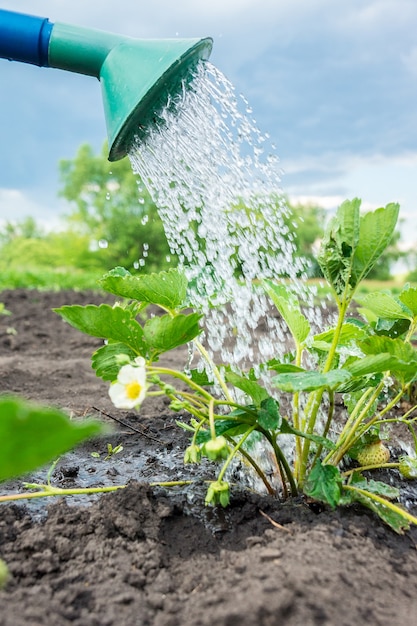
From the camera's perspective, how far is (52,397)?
2.73 metres

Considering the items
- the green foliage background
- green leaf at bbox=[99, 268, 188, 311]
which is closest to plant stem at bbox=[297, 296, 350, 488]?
green leaf at bbox=[99, 268, 188, 311]

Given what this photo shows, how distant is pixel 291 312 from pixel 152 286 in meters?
0.33

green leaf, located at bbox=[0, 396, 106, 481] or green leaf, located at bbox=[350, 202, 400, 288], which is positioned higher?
green leaf, located at bbox=[350, 202, 400, 288]

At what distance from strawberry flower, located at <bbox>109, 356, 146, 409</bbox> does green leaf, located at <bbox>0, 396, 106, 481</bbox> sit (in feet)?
1.14

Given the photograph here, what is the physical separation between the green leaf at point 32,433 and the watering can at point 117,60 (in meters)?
1.30

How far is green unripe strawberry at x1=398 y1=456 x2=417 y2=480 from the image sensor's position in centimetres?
148

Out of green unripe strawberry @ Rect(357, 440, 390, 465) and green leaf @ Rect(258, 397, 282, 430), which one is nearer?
green leaf @ Rect(258, 397, 282, 430)

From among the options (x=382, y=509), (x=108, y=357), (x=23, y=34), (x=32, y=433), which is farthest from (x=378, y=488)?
(x=23, y=34)

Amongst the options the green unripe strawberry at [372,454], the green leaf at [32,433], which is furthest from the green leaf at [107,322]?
the green unripe strawberry at [372,454]

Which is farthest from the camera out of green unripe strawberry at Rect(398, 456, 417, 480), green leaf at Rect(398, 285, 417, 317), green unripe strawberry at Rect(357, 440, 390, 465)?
green unripe strawberry at Rect(357, 440, 390, 465)

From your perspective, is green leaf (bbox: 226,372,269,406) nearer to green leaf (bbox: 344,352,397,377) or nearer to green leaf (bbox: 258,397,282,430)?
green leaf (bbox: 258,397,282,430)

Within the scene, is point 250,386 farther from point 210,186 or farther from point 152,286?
point 210,186

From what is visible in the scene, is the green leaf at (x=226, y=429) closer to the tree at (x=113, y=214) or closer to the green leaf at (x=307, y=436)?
the green leaf at (x=307, y=436)

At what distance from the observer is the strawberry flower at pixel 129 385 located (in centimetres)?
104
